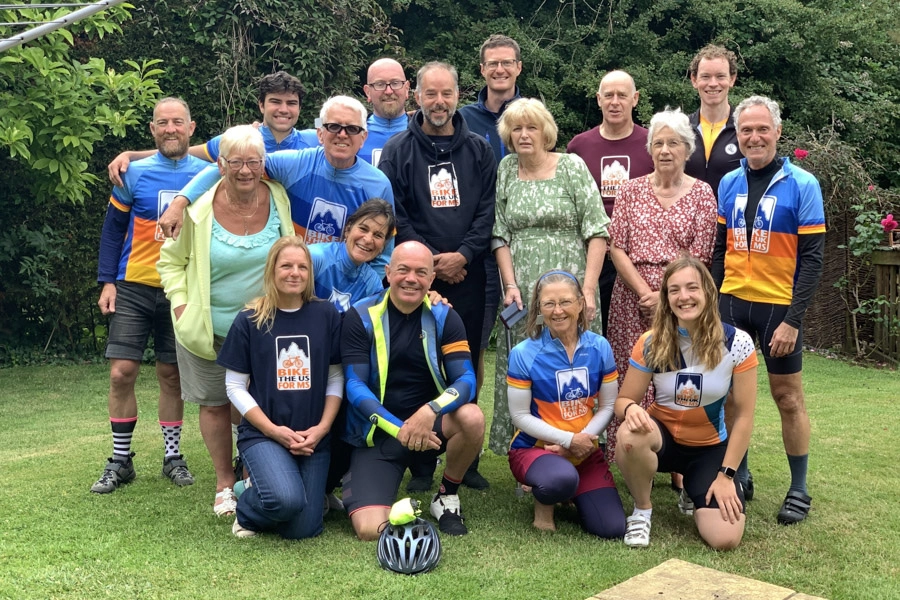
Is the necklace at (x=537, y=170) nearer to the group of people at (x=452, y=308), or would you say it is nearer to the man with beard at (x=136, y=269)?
the group of people at (x=452, y=308)

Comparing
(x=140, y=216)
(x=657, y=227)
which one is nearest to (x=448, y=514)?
(x=657, y=227)

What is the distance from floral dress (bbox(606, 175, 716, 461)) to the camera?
4742mm

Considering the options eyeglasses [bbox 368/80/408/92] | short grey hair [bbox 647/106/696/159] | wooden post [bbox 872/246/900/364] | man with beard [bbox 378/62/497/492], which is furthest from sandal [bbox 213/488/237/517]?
wooden post [bbox 872/246/900/364]

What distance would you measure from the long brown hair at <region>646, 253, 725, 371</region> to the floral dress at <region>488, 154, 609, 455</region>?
0.66 meters

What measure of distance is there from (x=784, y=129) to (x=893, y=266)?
→ 313 centimetres

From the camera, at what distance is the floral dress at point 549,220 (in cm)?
474

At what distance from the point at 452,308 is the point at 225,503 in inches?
56.2

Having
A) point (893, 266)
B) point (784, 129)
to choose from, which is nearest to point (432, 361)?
point (893, 266)

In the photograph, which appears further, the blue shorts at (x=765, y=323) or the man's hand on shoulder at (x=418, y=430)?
the blue shorts at (x=765, y=323)

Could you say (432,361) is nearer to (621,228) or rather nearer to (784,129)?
(621,228)

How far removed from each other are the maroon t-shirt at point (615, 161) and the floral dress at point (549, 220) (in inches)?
13.6

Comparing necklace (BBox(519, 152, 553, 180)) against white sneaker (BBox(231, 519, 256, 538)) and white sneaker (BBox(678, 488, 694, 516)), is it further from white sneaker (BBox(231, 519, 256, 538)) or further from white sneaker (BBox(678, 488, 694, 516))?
white sneaker (BBox(231, 519, 256, 538))

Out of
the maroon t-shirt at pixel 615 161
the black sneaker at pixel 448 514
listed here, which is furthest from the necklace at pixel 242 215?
the maroon t-shirt at pixel 615 161

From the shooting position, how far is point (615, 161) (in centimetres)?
513
